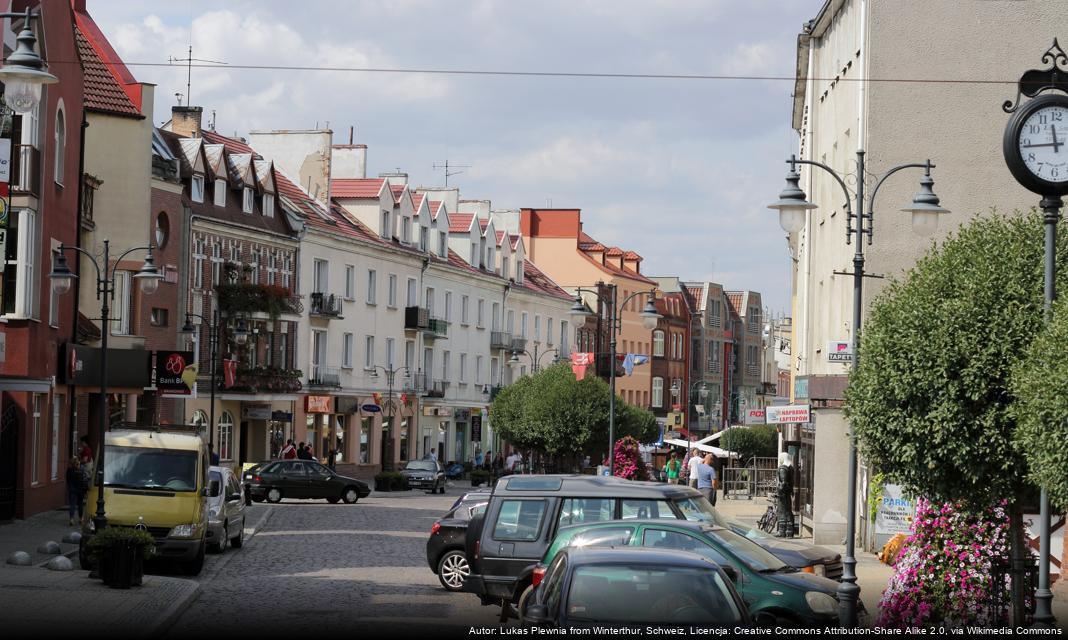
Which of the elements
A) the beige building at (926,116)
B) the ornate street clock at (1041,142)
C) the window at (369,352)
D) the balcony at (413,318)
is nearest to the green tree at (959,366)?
the ornate street clock at (1041,142)

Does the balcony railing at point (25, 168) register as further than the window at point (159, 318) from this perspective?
No

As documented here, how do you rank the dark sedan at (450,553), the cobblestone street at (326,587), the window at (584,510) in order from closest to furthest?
the cobblestone street at (326,587) < the window at (584,510) < the dark sedan at (450,553)

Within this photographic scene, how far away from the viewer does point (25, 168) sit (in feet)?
108

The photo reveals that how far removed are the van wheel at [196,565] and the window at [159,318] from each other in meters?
30.7

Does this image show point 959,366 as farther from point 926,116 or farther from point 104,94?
point 104,94

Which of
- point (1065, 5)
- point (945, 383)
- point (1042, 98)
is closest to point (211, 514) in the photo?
point (945, 383)

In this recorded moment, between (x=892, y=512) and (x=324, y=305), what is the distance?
41605 mm

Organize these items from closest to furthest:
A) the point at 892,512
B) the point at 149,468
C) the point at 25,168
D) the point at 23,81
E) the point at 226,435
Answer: the point at 23,81, the point at 149,468, the point at 892,512, the point at 25,168, the point at 226,435

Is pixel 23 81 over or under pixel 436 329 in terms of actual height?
over

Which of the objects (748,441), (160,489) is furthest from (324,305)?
(160,489)

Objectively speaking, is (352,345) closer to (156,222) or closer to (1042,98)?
(156,222)

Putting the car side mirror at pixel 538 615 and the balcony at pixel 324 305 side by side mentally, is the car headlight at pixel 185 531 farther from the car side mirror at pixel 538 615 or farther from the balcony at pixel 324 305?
the balcony at pixel 324 305

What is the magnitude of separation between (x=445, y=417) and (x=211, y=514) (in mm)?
54473

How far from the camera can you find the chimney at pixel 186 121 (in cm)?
6406
